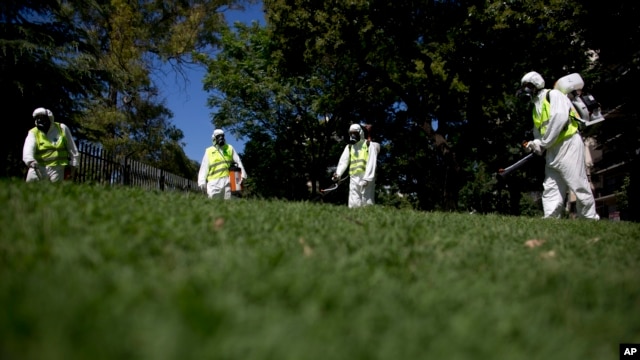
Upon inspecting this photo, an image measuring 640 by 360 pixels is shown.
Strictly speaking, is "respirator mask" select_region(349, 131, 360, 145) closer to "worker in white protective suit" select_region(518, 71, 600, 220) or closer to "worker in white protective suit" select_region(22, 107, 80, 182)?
"worker in white protective suit" select_region(518, 71, 600, 220)

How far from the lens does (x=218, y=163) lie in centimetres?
1305

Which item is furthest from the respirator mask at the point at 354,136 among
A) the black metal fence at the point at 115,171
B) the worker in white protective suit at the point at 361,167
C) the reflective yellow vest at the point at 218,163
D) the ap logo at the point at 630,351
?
the ap logo at the point at 630,351

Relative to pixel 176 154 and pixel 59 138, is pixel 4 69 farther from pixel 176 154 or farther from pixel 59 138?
pixel 176 154

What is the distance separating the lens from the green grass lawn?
1502 millimetres

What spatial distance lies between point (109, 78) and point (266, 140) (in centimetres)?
1211

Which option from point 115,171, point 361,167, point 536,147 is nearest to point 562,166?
point 536,147

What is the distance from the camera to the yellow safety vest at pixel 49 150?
399 inches

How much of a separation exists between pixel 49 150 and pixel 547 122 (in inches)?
402

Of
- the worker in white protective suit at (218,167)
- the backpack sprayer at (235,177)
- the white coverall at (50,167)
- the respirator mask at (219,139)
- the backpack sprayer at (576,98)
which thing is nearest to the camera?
the backpack sprayer at (576,98)

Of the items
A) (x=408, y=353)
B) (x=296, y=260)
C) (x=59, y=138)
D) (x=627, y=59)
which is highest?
(x=627, y=59)

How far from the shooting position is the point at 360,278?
252 cm

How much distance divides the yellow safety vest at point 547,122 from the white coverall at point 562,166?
3.3 inches

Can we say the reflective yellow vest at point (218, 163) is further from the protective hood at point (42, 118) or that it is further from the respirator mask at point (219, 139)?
the protective hood at point (42, 118)

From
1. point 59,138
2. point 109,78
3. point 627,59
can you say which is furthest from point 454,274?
point 627,59
